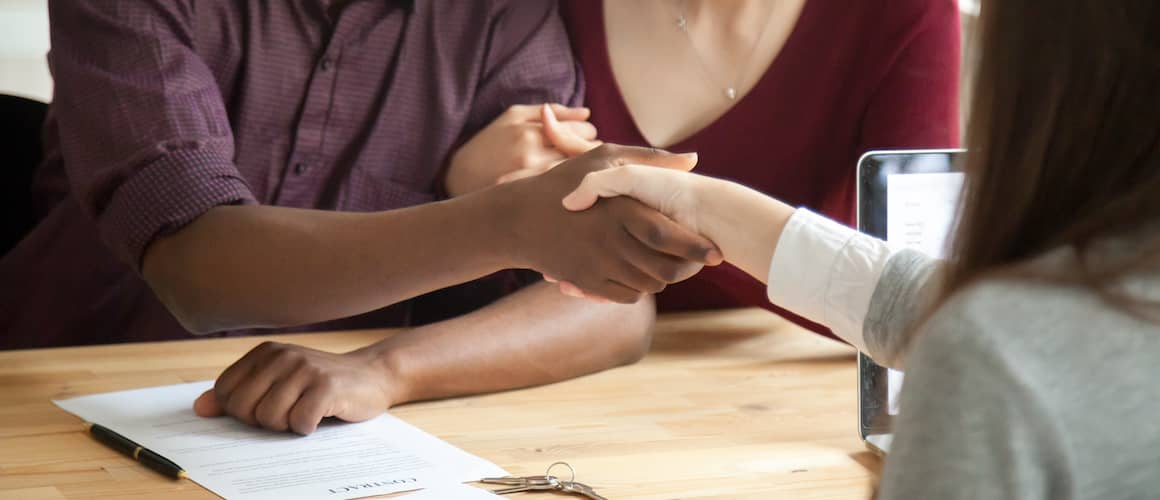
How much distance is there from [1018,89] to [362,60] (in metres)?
1.01

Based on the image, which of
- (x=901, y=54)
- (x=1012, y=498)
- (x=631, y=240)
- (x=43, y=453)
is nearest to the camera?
(x=1012, y=498)

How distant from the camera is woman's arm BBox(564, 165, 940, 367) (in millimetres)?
804

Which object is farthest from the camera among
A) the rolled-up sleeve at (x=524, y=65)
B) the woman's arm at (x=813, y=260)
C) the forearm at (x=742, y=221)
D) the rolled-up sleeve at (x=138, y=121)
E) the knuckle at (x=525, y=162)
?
the rolled-up sleeve at (x=524, y=65)

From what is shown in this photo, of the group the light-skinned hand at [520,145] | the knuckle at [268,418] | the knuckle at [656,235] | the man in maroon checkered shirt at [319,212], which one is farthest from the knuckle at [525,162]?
the knuckle at [268,418]

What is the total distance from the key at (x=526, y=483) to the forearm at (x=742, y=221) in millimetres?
216

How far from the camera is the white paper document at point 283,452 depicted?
0.87 meters

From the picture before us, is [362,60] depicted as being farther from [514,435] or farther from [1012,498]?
[1012,498]

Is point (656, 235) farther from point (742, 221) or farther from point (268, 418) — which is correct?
point (268, 418)

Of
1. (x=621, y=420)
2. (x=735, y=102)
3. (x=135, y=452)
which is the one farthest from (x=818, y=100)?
(x=135, y=452)

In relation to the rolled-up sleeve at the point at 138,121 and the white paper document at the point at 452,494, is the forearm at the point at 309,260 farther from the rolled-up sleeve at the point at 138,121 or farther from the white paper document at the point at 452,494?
the white paper document at the point at 452,494

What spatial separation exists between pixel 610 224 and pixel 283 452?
0.33 meters

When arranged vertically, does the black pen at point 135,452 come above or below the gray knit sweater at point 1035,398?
below

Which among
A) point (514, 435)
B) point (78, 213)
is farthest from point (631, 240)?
point (78, 213)

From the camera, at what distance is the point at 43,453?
0.93 metres
